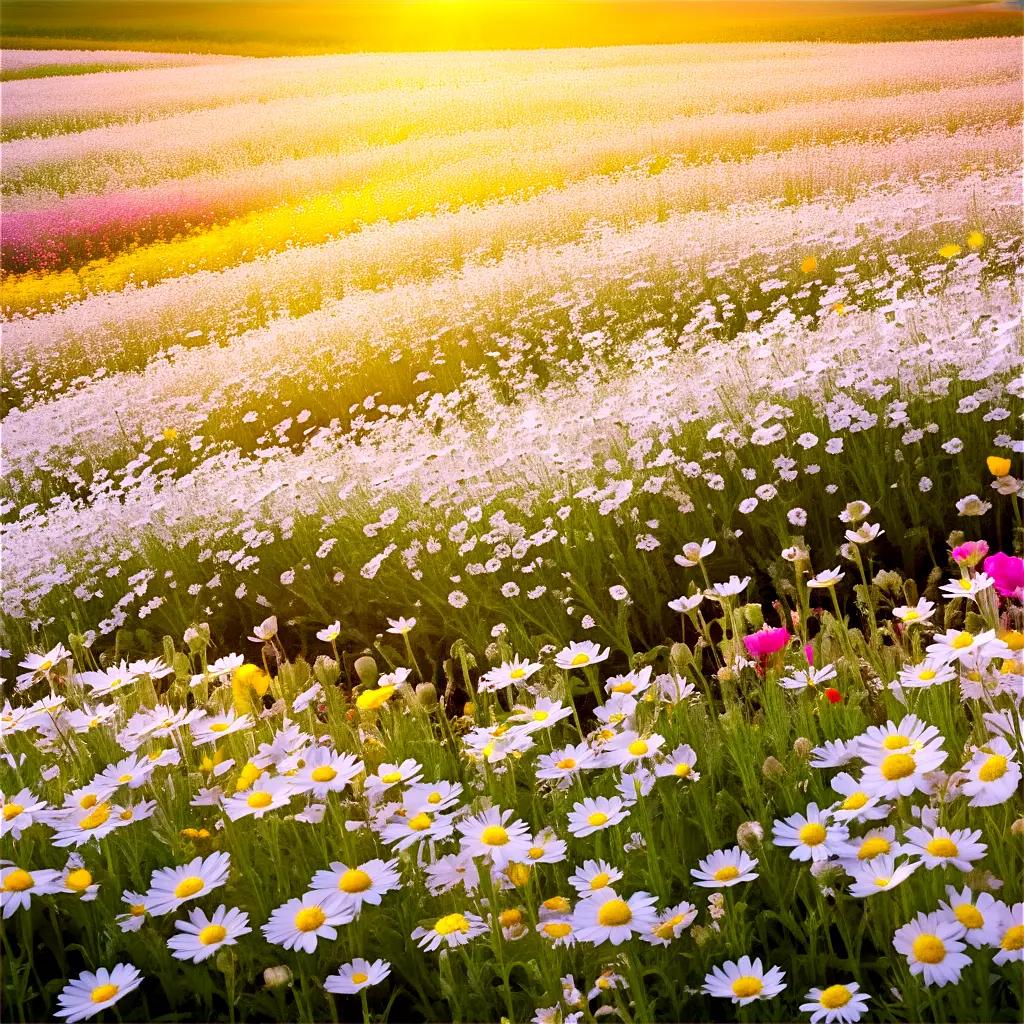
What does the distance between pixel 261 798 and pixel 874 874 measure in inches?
25.0

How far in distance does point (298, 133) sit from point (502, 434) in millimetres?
2238

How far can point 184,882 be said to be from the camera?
1.06 meters

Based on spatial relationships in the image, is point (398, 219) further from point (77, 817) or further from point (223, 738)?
point (77, 817)

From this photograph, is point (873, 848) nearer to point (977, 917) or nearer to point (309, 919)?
point (977, 917)

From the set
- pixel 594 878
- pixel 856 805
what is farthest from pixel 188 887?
pixel 856 805

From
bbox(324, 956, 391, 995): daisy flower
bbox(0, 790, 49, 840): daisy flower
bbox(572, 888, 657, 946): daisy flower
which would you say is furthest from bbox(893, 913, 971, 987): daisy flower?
bbox(0, 790, 49, 840): daisy flower

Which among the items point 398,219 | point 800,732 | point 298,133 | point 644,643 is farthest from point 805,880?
point 298,133

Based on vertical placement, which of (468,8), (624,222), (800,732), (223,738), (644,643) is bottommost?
(644,643)

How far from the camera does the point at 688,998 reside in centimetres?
96

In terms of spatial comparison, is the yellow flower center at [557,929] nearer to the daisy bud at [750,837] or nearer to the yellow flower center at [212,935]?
the daisy bud at [750,837]

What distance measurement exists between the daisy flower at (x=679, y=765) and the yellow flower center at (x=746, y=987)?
0.83 feet

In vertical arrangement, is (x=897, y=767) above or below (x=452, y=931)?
above

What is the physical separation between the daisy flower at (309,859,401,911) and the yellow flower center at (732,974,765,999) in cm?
33

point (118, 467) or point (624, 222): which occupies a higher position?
point (624, 222)
